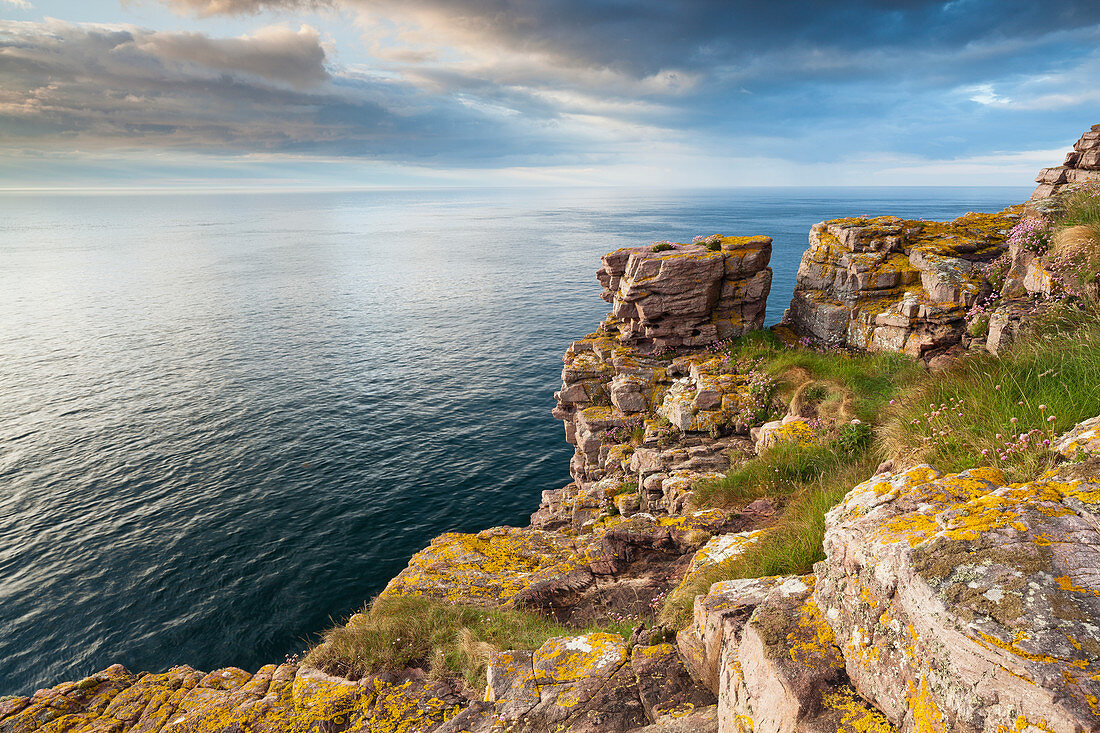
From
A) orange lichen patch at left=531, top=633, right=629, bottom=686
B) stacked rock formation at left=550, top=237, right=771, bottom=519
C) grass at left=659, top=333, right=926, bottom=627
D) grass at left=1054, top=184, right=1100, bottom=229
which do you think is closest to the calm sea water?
stacked rock formation at left=550, top=237, right=771, bottom=519

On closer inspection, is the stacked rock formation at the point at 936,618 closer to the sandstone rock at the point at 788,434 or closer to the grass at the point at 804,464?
the grass at the point at 804,464

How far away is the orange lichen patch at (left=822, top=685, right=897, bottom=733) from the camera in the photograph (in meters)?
4.99

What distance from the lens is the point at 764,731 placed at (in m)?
5.54

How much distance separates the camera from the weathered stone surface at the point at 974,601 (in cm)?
392

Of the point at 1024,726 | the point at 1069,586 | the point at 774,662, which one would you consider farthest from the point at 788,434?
the point at 1024,726

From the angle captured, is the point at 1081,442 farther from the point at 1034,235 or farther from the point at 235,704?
the point at 1034,235

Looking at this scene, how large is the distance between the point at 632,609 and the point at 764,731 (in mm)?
6443

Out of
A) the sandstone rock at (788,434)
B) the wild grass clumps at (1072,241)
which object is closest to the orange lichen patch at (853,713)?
the sandstone rock at (788,434)

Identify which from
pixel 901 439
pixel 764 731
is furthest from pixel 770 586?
pixel 901 439

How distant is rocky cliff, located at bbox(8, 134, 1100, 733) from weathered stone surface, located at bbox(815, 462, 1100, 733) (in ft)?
0.06

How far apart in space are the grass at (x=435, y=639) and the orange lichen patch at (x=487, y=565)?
4.29 feet

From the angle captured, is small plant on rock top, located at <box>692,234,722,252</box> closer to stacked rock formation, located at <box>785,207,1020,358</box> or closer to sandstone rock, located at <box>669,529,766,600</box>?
stacked rock formation, located at <box>785,207,1020,358</box>

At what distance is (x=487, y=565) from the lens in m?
16.3

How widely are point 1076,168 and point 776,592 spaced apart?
94.5ft
